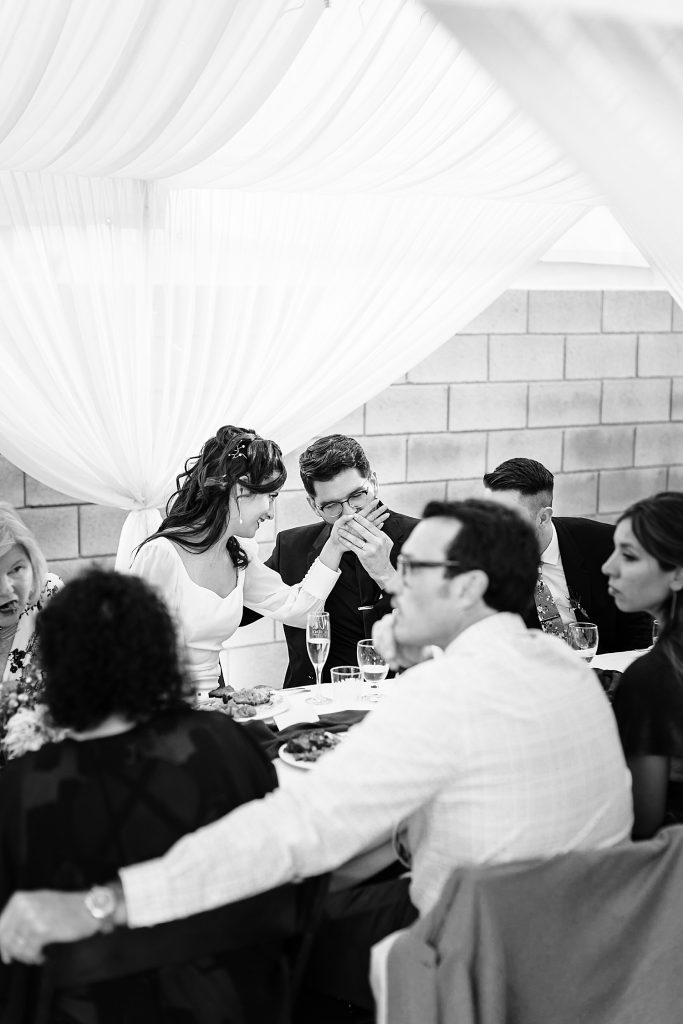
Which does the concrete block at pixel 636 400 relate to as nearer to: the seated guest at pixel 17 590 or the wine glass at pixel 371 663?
the wine glass at pixel 371 663

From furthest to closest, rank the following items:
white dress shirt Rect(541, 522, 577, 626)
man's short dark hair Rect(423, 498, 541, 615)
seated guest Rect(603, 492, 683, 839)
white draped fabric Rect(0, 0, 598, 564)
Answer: white dress shirt Rect(541, 522, 577, 626)
white draped fabric Rect(0, 0, 598, 564)
seated guest Rect(603, 492, 683, 839)
man's short dark hair Rect(423, 498, 541, 615)

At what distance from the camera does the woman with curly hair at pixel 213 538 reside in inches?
122

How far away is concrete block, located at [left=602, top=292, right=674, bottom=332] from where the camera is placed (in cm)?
506

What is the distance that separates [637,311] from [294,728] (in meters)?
3.41

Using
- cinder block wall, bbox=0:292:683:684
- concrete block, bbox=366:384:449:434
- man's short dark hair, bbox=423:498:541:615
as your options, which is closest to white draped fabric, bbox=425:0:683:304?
man's short dark hair, bbox=423:498:541:615

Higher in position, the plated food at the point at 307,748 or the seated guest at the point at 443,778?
the seated guest at the point at 443,778

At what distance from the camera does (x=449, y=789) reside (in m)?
1.55

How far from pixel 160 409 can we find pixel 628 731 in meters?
2.00

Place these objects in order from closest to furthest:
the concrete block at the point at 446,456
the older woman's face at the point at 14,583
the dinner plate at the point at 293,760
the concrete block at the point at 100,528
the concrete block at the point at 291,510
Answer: the dinner plate at the point at 293,760 → the older woman's face at the point at 14,583 → the concrete block at the point at 100,528 → the concrete block at the point at 291,510 → the concrete block at the point at 446,456

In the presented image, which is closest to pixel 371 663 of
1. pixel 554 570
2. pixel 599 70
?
pixel 554 570

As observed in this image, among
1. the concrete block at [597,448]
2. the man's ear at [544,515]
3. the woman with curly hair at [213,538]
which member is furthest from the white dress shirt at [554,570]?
the concrete block at [597,448]

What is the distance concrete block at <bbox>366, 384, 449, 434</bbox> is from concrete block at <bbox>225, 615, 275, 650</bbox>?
2.84 feet

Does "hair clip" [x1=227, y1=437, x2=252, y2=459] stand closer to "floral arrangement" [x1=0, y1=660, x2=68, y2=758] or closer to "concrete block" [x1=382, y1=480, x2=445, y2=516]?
"floral arrangement" [x1=0, y1=660, x2=68, y2=758]

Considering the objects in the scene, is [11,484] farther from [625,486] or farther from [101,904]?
[625,486]
